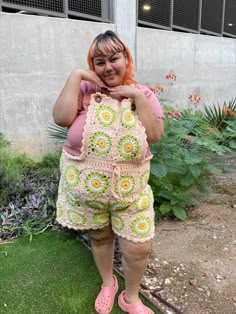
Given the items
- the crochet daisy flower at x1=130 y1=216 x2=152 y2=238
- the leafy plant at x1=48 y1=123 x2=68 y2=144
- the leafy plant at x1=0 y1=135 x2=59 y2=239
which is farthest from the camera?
the leafy plant at x1=48 y1=123 x2=68 y2=144

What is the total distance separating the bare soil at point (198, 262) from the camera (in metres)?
2.18

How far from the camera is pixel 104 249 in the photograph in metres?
1.96

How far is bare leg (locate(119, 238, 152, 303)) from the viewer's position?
5.73 feet

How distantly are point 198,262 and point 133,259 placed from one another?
1025 mm

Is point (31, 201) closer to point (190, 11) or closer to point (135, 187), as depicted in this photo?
point (135, 187)

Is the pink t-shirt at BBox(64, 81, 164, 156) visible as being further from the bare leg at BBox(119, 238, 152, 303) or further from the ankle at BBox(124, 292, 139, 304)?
the ankle at BBox(124, 292, 139, 304)

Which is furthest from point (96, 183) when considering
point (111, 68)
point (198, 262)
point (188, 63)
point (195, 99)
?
point (188, 63)

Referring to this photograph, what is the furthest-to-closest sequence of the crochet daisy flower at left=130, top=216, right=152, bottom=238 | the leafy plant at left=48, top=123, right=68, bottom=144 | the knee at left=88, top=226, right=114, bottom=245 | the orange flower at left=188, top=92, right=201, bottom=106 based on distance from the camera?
the orange flower at left=188, top=92, right=201, bottom=106
the leafy plant at left=48, top=123, right=68, bottom=144
the knee at left=88, top=226, right=114, bottom=245
the crochet daisy flower at left=130, top=216, right=152, bottom=238

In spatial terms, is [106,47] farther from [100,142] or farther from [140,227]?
[140,227]

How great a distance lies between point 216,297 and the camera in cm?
220

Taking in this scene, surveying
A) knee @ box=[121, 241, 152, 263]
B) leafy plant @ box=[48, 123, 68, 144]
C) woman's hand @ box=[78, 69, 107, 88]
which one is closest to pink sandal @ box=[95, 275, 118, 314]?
knee @ box=[121, 241, 152, 263]

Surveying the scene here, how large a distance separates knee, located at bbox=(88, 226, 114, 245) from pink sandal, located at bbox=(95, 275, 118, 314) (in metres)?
0.41

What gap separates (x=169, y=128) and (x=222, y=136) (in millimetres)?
589

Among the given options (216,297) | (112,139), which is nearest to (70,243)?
(216,297)
